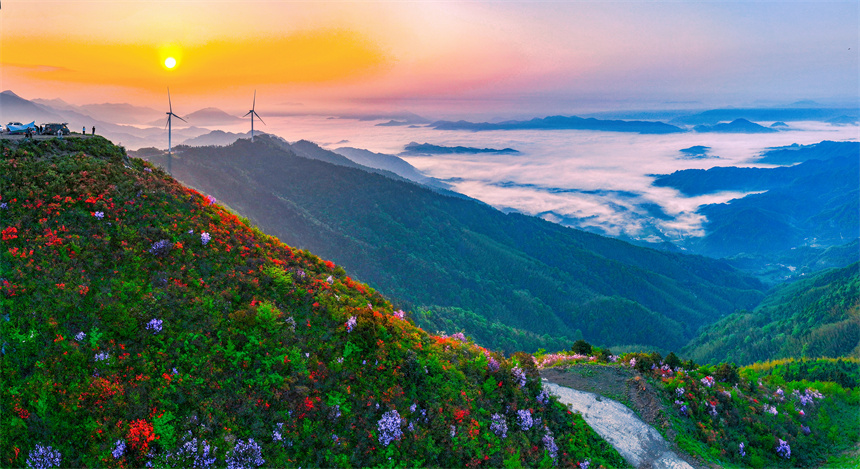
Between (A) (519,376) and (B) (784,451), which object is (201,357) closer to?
(A) (519,376)

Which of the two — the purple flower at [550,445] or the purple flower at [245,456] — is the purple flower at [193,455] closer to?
the purple flower at [245,456]

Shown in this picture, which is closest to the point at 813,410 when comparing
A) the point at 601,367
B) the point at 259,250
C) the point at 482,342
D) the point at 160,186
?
the point at 601,367

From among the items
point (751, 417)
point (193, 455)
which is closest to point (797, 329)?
point (751, 417)

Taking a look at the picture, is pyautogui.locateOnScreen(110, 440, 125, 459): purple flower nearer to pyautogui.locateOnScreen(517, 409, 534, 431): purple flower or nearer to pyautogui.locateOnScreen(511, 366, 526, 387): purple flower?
pyautogui.locateOnScreen(517, 409, 534, 431): purple flower

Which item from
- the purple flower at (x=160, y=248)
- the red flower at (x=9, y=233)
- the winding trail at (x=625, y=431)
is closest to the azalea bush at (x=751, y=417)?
the winding trail at (x=625, y=431)

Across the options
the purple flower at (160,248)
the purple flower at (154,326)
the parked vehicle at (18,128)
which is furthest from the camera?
the parked vehicle at (18,128)

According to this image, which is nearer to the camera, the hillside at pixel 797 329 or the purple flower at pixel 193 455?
the purple flower at pixel 193 455

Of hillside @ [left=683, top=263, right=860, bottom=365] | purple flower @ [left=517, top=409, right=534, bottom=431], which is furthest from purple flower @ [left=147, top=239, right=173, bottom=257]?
hillside @ [left=683, top=263, right=860, bottom=365]
